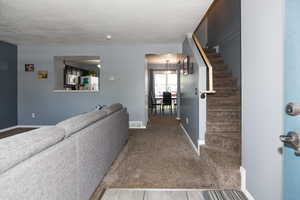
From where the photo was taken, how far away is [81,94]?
5.28 m

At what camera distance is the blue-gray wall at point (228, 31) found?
3883mm

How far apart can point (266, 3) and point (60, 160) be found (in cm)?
200

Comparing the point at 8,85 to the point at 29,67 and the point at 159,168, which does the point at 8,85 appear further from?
the point at 159,168

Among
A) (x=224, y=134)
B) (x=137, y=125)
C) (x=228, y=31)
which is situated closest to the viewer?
(x=224, y=134)

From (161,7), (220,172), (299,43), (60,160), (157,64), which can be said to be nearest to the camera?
(299,43)

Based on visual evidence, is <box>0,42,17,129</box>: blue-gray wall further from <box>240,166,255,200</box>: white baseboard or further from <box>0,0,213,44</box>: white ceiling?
<box>240,166,255,200</box>: white baseboard

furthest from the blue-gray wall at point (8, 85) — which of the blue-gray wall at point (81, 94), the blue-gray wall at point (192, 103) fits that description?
the blue-gray wall at point (192, 103)

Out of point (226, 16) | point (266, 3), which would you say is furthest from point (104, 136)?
point (226, 16)

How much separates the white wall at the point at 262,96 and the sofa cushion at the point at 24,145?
1593 millimetres

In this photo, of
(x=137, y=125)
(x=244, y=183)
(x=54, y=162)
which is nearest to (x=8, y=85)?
(x=137, y=125)

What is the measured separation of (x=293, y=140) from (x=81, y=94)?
5.27 meters

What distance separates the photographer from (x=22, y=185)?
83 cm

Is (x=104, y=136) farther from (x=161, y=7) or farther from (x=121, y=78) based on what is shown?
(x=121, y=78)

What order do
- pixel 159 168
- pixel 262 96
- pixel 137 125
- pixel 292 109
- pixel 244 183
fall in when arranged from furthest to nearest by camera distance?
pixel 137 125 < pixel 159 168 < pixel 244 183 < pixel 262 96 < pixel 292 109
